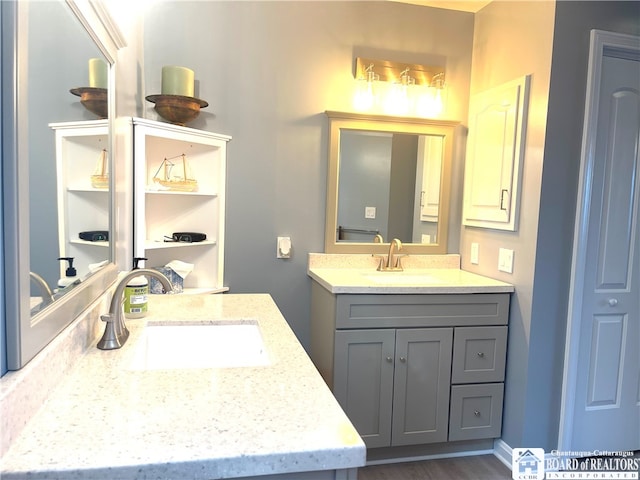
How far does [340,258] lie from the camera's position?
103 inches

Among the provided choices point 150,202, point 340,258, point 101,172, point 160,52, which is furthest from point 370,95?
point 101,172

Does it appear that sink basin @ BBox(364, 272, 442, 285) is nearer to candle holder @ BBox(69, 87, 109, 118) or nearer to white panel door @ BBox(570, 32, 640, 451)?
white panel door @ BBox(570, 32, 640, 451)

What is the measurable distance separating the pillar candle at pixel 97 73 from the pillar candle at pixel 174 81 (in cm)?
81

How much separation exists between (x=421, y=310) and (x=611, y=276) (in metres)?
0.98

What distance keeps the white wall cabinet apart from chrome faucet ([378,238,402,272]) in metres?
0.49

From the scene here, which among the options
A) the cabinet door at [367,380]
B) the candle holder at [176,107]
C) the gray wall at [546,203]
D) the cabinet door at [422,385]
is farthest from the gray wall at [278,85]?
the gray wall at [546,203]

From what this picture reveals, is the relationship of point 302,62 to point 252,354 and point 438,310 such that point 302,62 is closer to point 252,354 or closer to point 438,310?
point 438,310

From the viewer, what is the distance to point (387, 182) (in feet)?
8.86

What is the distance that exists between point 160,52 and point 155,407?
2061 millimetres

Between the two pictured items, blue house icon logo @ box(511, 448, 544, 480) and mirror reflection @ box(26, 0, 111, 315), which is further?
blue house icon logo @ box(511, 448, 544, 480)

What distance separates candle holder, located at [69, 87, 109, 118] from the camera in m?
1.17

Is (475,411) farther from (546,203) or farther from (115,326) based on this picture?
(115,326)

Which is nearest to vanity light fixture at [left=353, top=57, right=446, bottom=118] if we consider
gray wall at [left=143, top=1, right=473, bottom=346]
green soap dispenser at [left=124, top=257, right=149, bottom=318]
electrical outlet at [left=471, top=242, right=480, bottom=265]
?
gray wall at [left=143, top=1, right=473, bottom=346]

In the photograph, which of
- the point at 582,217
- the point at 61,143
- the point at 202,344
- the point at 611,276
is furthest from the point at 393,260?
the point at 61,143
